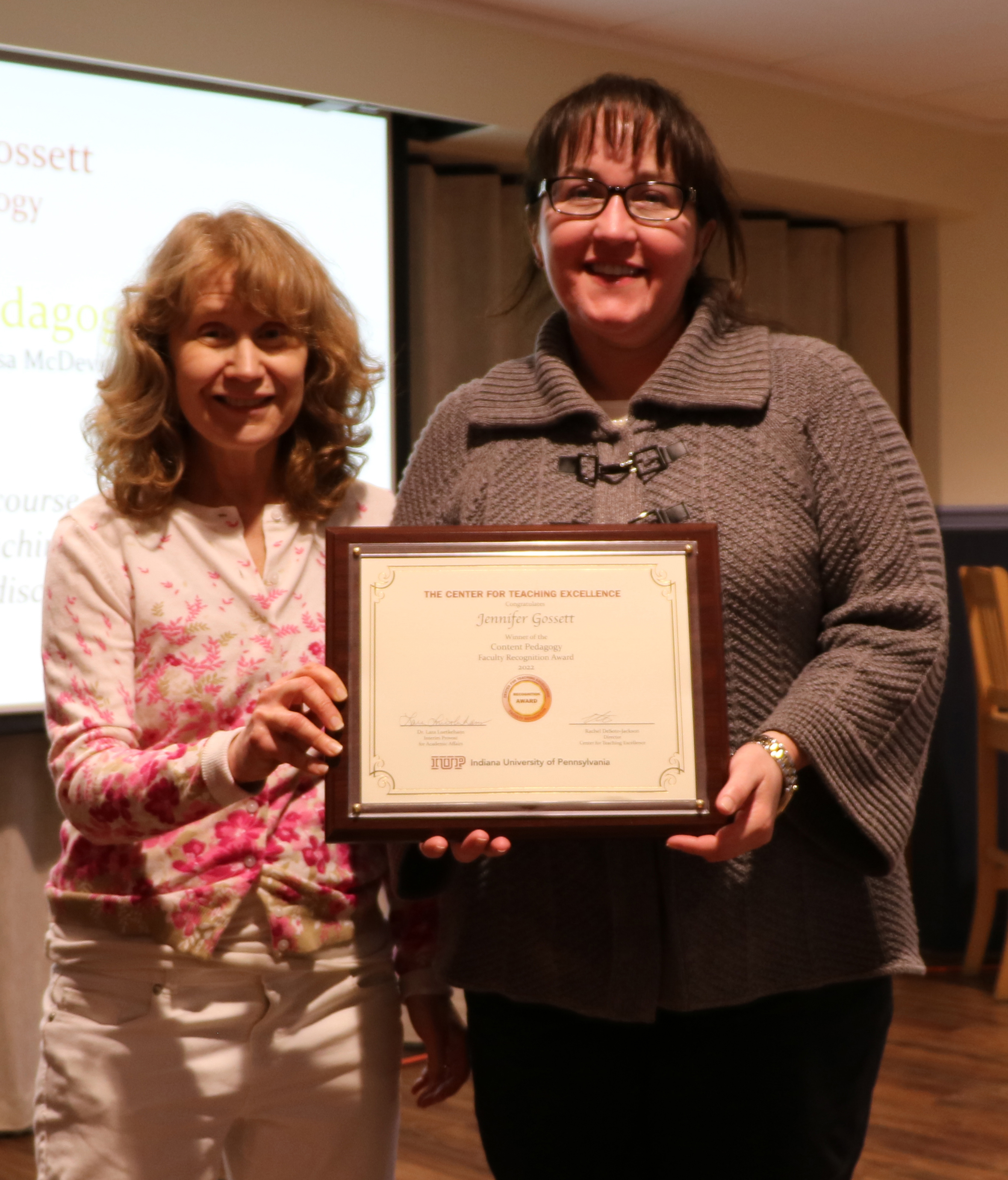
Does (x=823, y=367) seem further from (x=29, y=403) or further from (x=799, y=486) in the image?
(x=29, y=403)

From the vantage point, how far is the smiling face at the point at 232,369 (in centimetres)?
157

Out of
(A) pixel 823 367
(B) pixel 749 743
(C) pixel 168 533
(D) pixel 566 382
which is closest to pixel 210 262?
(C) pixel 168 533

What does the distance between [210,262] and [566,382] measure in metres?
0.41

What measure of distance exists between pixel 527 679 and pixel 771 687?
268mm

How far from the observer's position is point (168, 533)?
1581 millimetres

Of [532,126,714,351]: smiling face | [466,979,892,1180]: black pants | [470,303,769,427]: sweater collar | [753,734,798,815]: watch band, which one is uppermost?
[532,126,714,351]: smiling face

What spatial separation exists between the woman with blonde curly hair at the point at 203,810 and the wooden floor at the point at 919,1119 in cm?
167

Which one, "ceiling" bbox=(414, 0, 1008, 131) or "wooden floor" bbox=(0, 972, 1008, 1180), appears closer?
"wooden floor" bbox=(0, 972, 1008, 1180)

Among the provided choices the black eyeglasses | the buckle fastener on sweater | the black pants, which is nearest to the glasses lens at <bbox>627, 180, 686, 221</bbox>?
the black eyeglasses

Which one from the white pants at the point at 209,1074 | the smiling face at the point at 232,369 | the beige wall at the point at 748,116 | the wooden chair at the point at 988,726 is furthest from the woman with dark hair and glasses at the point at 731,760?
the wooden chair at the point at 988,726

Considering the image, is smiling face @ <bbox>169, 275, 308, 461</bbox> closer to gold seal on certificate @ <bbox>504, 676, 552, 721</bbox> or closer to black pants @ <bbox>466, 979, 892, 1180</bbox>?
gold seal on certificate @ <bbox>504, 676, 552, 721</bbox>

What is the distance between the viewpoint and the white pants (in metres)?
1.49

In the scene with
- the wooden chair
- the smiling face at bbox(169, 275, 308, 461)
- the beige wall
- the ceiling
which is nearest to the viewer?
the smiling face at bbox(169, 275, 308, 461)
